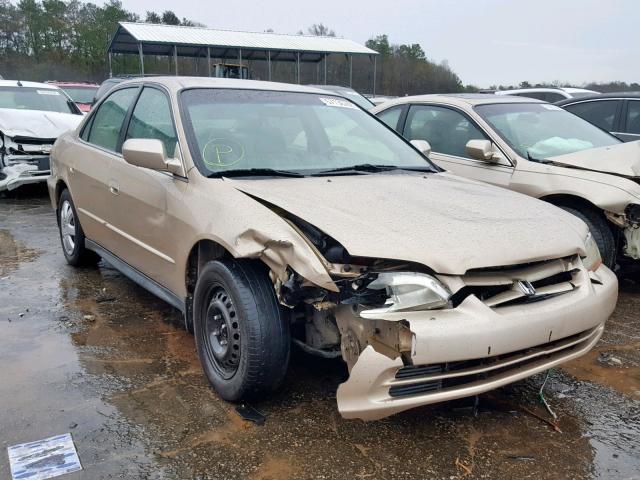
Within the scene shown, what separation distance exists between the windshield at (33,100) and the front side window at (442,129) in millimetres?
6786

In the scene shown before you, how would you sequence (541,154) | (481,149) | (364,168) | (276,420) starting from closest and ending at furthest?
(276,420), (364,168), (481,149), (541,154)

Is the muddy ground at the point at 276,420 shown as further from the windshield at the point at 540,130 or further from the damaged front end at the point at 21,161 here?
the damaged front end at the point at 21,161

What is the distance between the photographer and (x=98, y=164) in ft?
14.5

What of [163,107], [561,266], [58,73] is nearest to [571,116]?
[561,266]

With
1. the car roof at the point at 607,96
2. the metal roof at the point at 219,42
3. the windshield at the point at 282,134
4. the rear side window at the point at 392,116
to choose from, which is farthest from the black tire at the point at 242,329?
the metal roof at the point at 219,42

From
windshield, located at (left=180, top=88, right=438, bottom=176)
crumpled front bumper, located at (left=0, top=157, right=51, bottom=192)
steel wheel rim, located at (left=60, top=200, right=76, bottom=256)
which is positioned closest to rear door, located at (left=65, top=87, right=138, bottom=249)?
steel wheel rim, located at (left=60, top=200, right=76, bottom=256)

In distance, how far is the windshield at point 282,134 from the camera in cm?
344

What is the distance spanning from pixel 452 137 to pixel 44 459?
176 inches

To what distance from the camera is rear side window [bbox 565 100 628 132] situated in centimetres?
712

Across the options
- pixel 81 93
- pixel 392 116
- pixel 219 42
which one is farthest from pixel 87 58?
pixel 392 116

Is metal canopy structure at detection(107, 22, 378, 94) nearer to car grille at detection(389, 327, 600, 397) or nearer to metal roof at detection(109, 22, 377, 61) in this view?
metal roof at detection(109, 22, 377, 61)

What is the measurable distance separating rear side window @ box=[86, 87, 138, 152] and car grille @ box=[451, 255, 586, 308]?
286cm

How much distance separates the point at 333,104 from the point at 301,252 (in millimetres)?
1951

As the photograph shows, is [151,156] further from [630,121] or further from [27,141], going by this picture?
[27,141]
